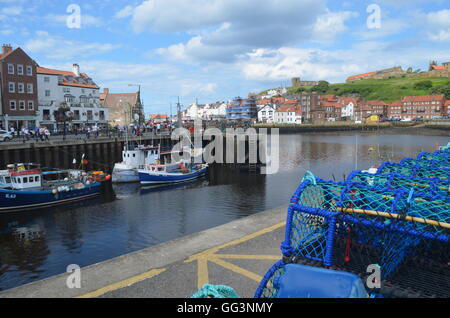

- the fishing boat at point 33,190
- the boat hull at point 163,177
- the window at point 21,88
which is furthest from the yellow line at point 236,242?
the window at point 21,88

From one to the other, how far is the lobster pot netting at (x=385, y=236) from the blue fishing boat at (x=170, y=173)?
2825cm

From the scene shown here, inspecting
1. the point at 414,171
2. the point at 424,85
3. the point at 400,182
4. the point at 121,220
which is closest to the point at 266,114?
the point at 424,85

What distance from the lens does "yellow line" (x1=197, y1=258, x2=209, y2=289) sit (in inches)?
283

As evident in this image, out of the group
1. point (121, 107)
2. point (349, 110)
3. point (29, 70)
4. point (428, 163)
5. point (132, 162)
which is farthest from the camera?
point (349, 110)

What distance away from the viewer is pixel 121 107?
91000 millimetres

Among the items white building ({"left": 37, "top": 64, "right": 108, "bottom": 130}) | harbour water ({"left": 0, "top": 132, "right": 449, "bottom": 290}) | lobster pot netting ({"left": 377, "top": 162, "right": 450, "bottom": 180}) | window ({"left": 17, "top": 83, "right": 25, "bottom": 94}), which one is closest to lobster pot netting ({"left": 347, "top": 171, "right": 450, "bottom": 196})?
lobster pot netting ({"left": 377, "top": 162, "right": 450, "bottom": 180})

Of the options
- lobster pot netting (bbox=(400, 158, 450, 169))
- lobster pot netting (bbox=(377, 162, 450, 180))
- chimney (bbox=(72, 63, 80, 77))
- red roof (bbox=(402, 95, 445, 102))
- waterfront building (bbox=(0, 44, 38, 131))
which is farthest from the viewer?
red roof (bbox=(402, 95, 445, 102))

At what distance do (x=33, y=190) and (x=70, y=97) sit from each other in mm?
40565

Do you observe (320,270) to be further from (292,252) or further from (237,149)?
(237,149)

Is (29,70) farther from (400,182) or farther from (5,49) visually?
(400,182)

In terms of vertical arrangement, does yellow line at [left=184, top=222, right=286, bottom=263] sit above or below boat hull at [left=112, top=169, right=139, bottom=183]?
above

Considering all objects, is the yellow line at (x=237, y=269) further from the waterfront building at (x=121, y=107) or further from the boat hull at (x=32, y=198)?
the waterfront building at (x=121, y=107)

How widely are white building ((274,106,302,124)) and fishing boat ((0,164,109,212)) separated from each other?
118100 mm

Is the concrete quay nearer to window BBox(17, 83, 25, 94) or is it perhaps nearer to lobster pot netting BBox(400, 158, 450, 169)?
lobster pot netting BBox(400, 158, 450, 169)
